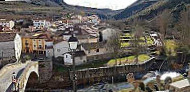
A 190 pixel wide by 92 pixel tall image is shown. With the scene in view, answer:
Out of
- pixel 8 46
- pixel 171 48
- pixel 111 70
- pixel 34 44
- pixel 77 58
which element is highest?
pixel 8 46

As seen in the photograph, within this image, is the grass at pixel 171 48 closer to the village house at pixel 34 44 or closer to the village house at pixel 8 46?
the village house at pixel 34 44

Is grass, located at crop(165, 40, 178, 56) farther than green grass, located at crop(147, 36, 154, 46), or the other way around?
green grass, located at crop(147, 36, 154, 46)

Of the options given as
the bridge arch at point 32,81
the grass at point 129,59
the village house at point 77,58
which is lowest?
the bridge arch at point 32,81

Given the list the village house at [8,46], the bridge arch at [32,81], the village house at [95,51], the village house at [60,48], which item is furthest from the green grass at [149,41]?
the village house at [8,46]

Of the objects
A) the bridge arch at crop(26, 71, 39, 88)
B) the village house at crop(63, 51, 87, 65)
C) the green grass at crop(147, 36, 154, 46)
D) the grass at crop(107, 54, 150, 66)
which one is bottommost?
the bridge arch at crop(26, 71, 39, 88)

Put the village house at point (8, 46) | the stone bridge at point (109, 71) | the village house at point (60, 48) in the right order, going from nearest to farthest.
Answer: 1. the village house at point (8, 46)
2. the stone bridge at point (109, 71)
3. the village house at point (60, 48)

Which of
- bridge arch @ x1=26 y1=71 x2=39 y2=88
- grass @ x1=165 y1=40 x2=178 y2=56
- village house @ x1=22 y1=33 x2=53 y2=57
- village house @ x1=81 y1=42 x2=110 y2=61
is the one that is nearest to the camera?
bridge arch @ x1=26 y1=71 x2=39 y2=88

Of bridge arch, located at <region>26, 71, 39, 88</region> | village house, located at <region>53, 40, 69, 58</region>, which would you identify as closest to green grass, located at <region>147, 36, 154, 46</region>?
village house, located at <region>53, 40, 69, 58</region>

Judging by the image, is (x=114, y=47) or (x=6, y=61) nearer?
(x=6, y=61)

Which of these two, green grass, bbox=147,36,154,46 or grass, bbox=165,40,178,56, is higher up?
green grass, bbox=147,36,154,46

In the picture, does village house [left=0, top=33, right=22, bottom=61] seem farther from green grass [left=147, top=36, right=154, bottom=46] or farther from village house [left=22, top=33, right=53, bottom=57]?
green grass [left=147, top=36, right=154, bottom=46]

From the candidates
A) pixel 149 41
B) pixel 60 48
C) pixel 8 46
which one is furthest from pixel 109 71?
pixel 149 41

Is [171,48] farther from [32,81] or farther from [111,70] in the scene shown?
[32,81]

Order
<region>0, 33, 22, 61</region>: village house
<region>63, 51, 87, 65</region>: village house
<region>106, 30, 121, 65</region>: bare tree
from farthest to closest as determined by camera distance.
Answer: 1. <region>106, 30, 121, 65</region>: bare tree
2. <region>63, 51, 87, 65</region>: village house
3. <region>0, 33, 22, 61</region>: village house
